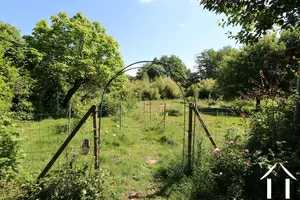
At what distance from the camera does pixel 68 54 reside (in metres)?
10.3

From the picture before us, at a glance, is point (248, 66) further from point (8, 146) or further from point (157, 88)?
point (8, 146)

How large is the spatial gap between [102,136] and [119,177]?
2.42 metres

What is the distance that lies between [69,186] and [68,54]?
901 centimetres

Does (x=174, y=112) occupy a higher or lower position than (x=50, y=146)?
higher

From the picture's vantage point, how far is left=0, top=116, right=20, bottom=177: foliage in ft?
9.11

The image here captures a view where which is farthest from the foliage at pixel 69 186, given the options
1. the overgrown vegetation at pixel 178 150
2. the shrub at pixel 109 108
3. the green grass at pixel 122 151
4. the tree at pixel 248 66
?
the tree at pixel 248 66

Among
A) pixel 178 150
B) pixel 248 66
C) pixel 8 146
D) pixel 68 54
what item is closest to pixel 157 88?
pixel 248 66

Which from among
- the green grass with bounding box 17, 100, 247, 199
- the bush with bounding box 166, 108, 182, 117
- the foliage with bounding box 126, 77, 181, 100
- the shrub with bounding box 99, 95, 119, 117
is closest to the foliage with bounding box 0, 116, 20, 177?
the green grass with bounding box 17, 100, 247, 199

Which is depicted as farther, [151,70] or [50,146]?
[151,70]

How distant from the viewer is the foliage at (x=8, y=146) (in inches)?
109

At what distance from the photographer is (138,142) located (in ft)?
19.7

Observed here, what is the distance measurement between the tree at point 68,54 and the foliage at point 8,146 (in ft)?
23.4

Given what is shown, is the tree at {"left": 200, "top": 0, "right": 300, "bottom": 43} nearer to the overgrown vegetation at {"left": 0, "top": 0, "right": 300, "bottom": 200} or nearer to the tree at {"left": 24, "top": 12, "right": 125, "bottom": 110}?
the overgrown vegetation at {"left": 0, "top": 0, "right": 300, "bottom": 200}

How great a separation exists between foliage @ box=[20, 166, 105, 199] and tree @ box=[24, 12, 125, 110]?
301 inches
